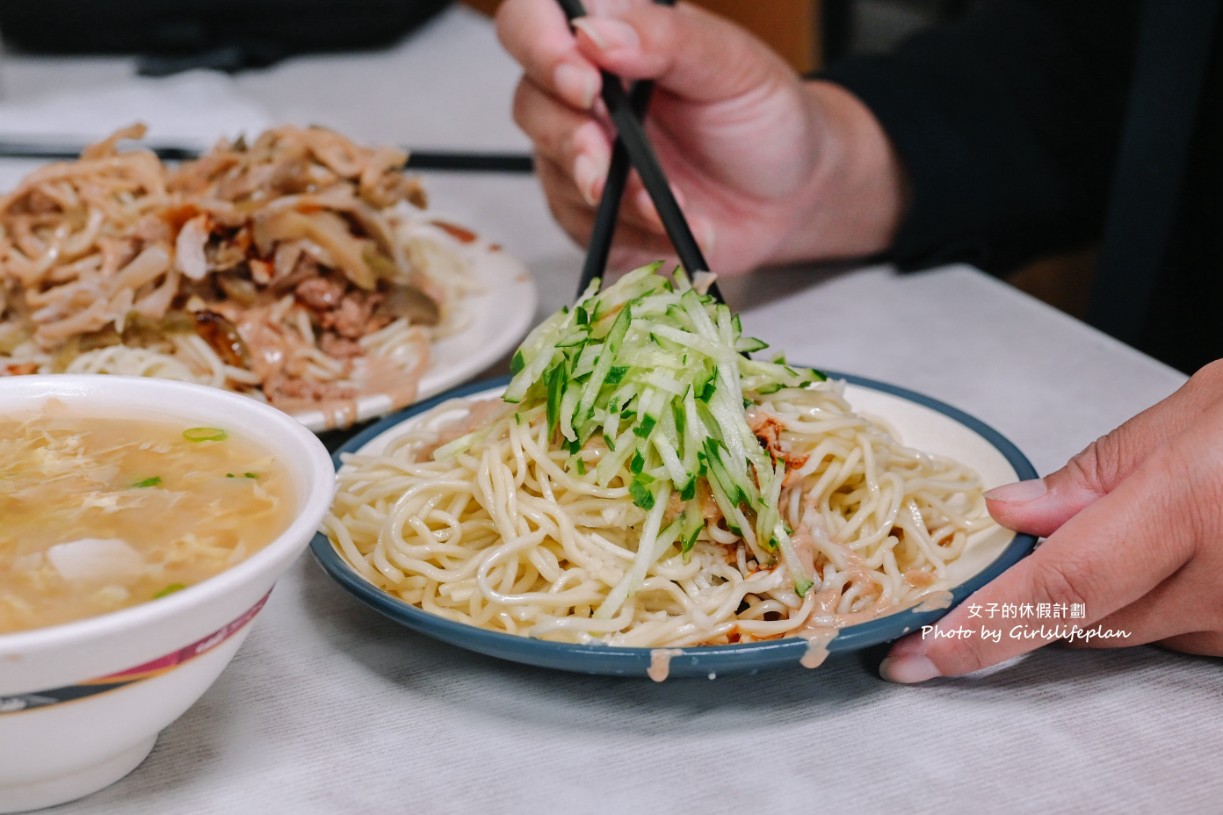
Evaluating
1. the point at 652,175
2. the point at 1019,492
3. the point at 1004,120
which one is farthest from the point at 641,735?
the point at 1004,120

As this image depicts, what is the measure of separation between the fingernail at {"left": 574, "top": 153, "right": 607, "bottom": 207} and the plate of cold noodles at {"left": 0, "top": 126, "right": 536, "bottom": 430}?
0.20 m

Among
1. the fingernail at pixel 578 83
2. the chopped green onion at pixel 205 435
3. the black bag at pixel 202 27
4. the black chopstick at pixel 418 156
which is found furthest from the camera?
the black bag at pixel 202 27

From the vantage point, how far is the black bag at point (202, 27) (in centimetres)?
431

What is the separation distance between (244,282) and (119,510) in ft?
3.24

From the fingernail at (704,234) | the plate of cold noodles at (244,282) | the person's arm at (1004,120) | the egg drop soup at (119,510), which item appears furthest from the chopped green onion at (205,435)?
the person's arm at (1004,120)

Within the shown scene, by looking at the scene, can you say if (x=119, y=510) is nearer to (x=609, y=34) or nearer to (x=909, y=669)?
(x=909, y=669)

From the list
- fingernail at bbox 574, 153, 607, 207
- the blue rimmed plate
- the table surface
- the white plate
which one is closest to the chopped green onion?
the blue rimmed plate

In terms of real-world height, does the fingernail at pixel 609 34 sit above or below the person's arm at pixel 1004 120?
above

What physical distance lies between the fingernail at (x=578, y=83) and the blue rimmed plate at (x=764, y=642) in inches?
29.0

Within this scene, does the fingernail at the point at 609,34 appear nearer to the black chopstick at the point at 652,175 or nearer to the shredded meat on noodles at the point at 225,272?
the black chopstick at the point at 652,175

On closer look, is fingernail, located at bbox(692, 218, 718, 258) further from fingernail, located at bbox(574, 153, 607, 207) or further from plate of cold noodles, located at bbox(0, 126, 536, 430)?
plate of cold noodles, located at bbox(0, 126, 536, 430)

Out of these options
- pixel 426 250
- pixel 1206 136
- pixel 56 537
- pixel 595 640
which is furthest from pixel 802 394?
pixel 1206 136

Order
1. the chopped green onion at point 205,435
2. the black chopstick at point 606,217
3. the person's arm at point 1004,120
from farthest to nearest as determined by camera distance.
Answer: the person's arm at point 1004,120 < the black chopstick at point 606,217 < the chopped green onion at point 205,435

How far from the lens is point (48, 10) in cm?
436
